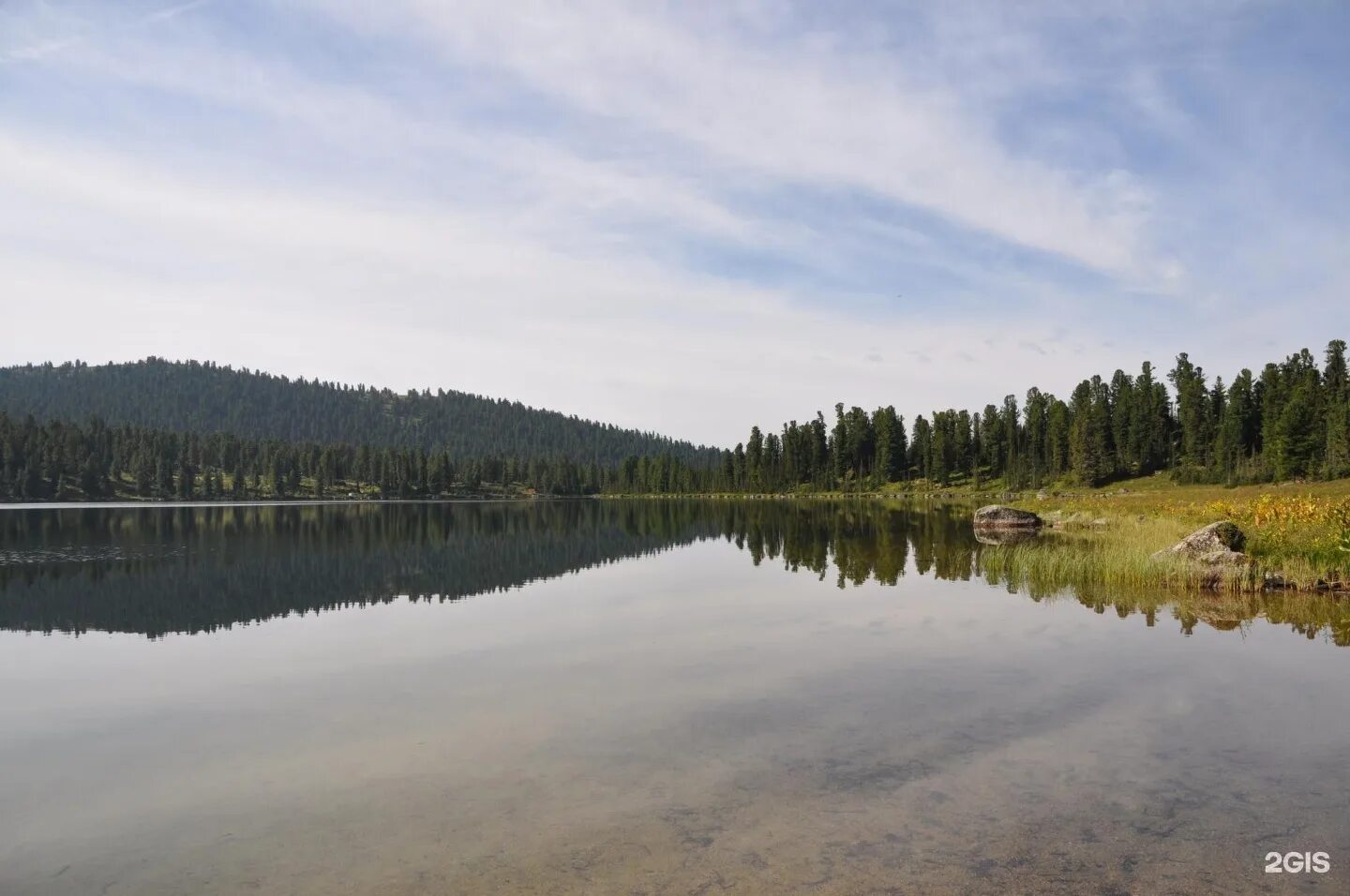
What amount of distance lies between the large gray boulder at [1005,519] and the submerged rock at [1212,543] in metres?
30.4

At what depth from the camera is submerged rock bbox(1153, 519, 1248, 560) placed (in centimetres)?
2964

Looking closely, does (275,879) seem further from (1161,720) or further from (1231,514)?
(1231,514)

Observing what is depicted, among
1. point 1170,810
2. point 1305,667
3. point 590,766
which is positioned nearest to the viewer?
point 1170,810

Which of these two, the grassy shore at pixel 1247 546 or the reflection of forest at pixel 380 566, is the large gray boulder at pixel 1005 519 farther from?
the grassy shore at pixel 1247 546

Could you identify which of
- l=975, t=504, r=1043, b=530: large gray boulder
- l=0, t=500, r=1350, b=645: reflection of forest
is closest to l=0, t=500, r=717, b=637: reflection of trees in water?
l=0, t=500, r=1350, b=645: reflection of forest

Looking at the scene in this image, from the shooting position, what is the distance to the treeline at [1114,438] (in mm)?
101750

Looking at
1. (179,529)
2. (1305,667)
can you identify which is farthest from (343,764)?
(179,529)

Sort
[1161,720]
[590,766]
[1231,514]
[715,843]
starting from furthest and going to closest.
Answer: [1231,514] → [1161,720] → [590,766] → [715,843]

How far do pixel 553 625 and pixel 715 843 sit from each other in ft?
53.9

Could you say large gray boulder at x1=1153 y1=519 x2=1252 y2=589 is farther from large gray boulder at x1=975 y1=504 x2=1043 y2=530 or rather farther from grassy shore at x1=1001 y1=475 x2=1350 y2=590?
large gray boulder at x1=975 y1=504 x2=1043 y2=530

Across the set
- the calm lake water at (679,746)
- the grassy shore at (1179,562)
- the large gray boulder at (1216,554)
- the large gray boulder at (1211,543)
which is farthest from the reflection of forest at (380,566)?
the large gray boulder at (1211,543)

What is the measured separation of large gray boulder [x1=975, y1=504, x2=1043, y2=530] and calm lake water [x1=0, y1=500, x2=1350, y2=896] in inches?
1350

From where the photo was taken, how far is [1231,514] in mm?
42406

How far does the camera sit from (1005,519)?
61719mm
